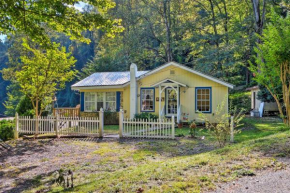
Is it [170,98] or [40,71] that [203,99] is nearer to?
[170,98]

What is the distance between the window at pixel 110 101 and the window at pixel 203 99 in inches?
230

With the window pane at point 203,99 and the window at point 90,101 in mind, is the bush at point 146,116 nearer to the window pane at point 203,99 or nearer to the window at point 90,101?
the window pane at point 203,99

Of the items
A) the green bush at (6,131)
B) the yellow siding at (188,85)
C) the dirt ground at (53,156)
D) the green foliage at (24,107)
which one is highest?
the yellow siding at (188,85)

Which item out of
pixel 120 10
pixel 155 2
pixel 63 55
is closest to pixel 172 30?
pixel 155 2

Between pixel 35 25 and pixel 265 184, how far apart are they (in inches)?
331

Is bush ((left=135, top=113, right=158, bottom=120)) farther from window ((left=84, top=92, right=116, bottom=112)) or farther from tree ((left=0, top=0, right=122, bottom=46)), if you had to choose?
tree ((left=0, top=0, right=122, bottom=46))

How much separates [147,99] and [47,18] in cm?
935

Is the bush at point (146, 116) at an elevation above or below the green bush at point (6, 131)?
above

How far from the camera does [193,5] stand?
1099 inches

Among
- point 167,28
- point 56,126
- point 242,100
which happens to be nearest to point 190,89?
point 56,126

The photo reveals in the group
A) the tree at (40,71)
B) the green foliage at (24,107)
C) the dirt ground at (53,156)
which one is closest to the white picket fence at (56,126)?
the dirt ground at (53,156)

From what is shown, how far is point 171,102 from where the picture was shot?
1565 cm

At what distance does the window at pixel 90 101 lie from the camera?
17.6m

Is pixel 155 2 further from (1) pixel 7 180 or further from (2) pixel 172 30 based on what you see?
(1) pixel 7 180
